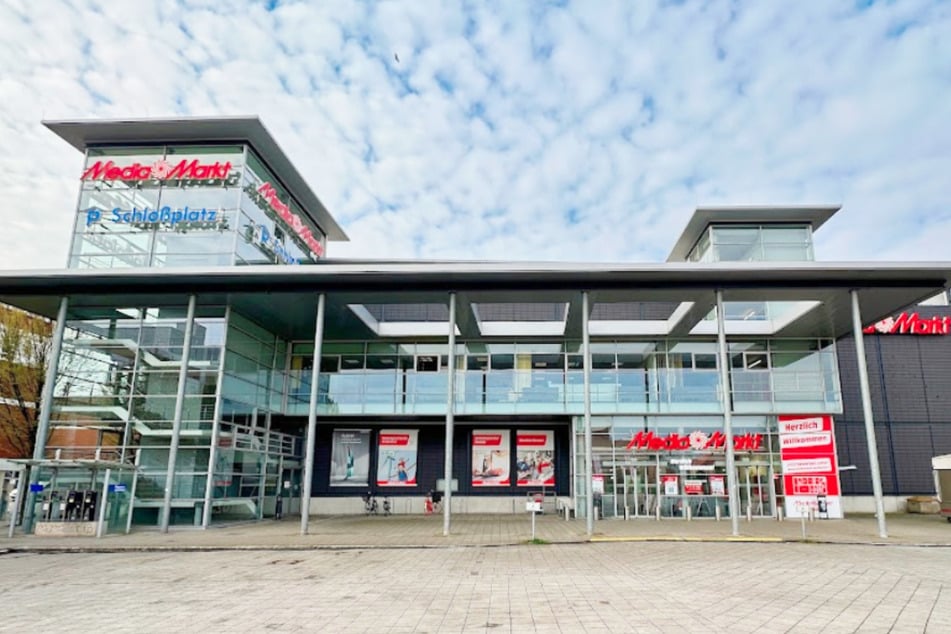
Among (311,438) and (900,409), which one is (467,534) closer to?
(311,438)

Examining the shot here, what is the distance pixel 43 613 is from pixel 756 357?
22.3m

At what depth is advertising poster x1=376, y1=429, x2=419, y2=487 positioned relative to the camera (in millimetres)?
24844

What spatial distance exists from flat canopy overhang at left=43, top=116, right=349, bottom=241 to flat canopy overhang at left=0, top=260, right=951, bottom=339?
490 centimetres

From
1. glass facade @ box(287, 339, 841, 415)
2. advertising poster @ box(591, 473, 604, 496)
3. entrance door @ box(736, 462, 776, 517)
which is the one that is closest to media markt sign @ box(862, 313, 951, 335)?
glass facade @ box(287, 339, 841, 415)

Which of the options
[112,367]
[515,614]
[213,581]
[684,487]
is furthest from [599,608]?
[112,367]

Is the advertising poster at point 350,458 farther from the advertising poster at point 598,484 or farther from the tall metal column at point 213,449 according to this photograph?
the advertising poster at point 598,484

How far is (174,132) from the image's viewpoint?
64.0 feet

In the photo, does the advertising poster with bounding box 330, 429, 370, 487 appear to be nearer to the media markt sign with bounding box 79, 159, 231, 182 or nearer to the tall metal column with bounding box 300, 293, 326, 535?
the tall metal column with bounding box 300, 293, 326, 535

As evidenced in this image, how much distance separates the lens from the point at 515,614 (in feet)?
25.1

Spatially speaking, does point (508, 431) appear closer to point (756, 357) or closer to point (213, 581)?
point (756, 357)

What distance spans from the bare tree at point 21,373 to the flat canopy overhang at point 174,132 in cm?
908

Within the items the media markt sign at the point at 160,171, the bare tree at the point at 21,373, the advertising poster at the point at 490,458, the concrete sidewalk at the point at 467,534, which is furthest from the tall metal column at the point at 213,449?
the bare tree at the point at 21,373

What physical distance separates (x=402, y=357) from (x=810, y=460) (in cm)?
1540

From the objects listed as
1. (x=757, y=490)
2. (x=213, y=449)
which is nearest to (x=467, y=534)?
(x=213, y=449)
